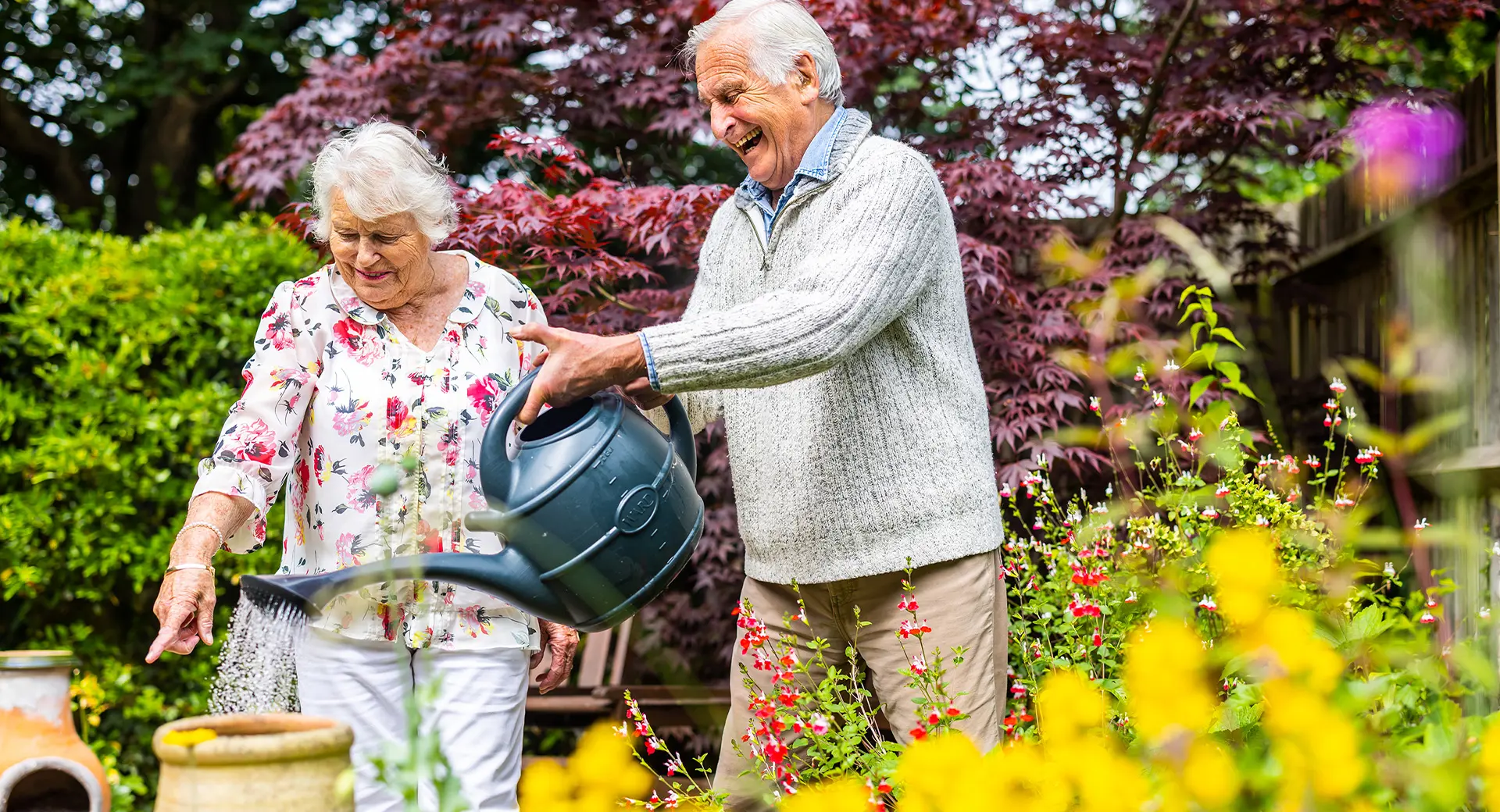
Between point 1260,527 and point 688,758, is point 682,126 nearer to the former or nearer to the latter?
point 688,758

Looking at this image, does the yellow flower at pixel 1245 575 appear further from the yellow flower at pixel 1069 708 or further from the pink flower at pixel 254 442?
the pink flower at pixel 254 442

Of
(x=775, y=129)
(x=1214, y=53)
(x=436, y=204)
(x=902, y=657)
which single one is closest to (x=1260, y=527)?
(x=902, y=657)

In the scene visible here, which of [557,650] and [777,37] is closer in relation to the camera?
[777,37]

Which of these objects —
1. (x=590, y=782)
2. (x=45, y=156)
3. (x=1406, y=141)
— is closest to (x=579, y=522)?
(x=590, y=782)

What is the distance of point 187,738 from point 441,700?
35.1 inches

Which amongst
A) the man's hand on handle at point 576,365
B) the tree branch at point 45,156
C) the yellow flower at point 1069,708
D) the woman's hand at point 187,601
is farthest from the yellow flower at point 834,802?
the tree branch at point 45,156

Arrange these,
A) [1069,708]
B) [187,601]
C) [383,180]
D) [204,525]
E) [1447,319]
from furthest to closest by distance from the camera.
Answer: [1447,319], [383,180], [204,525], [187,601], [1069,708]

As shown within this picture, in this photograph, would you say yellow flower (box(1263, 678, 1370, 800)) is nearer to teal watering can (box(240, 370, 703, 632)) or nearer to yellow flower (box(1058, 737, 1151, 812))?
yellow flower (box(1058, 737, 1151, 812))

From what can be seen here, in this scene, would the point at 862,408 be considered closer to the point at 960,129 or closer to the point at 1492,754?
the point at 1492,754

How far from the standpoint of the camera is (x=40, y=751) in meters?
1.19

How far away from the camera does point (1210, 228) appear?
3.66 meters

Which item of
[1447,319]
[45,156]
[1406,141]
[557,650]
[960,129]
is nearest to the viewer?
[557,650]

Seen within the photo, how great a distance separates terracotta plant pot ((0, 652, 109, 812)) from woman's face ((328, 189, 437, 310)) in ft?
2.40

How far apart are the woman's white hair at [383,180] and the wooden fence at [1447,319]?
1.84 meters
